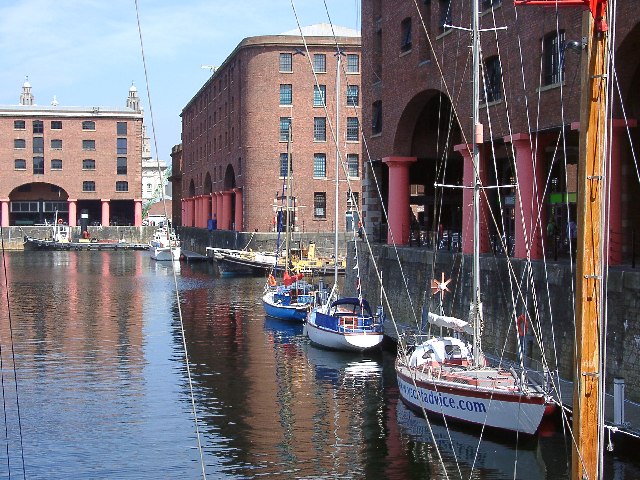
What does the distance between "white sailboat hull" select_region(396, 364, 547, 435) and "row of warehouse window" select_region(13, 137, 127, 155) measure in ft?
348

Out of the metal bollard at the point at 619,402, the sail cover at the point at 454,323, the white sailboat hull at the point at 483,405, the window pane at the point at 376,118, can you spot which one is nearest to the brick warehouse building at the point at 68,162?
the window pane at the point at 376,118

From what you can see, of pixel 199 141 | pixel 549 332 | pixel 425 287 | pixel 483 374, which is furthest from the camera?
pixel 199 141

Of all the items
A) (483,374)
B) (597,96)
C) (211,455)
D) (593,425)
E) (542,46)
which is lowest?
(211,455)

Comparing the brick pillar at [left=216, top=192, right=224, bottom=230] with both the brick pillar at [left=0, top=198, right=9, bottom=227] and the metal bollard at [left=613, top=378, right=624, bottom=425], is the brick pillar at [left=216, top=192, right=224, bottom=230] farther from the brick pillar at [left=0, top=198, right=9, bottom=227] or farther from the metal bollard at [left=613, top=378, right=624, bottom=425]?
the metal bollard at [left=613, top=378, right=624, bottom=425]

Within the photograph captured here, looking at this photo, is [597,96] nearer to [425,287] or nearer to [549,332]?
[549,332]

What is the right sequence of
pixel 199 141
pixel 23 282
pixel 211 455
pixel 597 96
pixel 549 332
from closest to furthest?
pixel 597 96
pixel 211 455
pixel 549 332
pixel 23 282
pixel 199 141

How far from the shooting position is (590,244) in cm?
1016

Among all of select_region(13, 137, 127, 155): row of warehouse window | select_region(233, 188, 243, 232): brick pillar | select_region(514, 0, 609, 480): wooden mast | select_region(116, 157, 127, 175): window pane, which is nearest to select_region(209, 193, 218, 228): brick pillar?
select_region(233, 188, 243, 232): brick pillar

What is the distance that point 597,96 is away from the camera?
9938mm

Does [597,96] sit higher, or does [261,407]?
[597,96]

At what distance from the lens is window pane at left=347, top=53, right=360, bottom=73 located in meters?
85.6

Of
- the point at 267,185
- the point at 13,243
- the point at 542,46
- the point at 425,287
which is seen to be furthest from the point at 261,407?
the point at 13,243

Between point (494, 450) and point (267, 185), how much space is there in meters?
65.7

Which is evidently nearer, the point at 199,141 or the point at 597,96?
the point at 597,96
